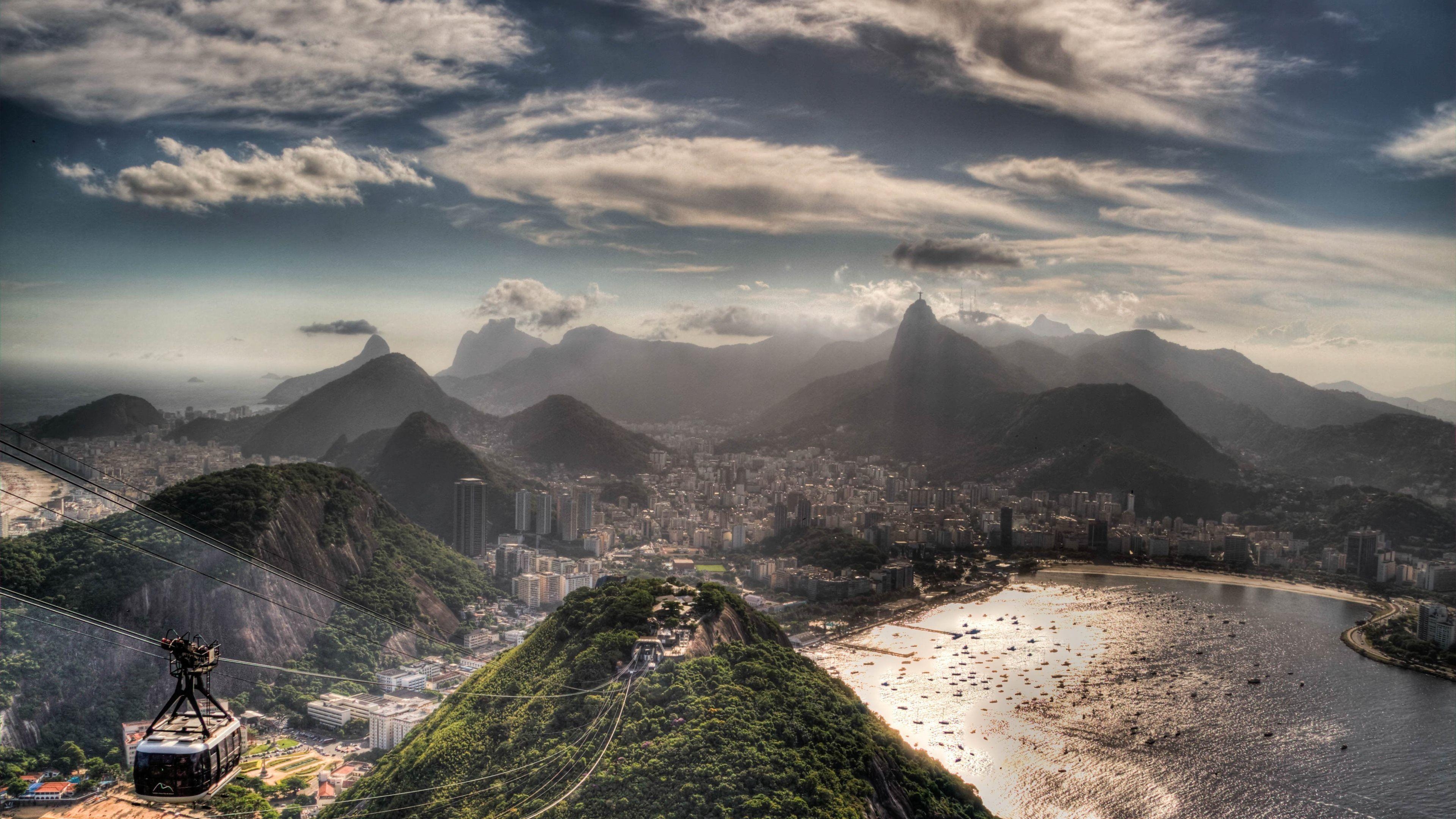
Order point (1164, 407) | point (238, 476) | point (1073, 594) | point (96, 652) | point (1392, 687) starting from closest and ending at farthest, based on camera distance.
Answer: point (96, 652)
point (238, 476)
point (1392, 687)
point (1073, 594)
point (1164, 407)

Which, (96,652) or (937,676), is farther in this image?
(937,676)

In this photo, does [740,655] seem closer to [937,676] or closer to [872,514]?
[937,676]

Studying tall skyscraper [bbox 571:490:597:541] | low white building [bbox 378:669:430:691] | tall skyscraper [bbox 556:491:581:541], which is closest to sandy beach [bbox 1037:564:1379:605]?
tall skyscraper [bbox 571:490:597:541]

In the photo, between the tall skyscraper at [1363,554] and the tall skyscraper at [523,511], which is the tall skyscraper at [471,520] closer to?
the tall skyscraper at [523,511]

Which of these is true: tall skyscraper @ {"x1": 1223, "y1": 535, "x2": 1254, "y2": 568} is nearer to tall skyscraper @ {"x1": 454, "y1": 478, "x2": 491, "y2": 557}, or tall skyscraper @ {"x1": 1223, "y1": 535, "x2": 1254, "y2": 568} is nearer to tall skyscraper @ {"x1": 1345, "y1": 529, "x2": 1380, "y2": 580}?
tall skyscraper @ {"x1": 1345, "y1": 529, "x2": 1380, "y2": 580}

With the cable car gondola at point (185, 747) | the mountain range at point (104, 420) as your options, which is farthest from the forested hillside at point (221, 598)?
the mountain range at point (104, 420)

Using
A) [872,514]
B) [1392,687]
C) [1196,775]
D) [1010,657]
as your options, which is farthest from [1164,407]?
[1196,775]

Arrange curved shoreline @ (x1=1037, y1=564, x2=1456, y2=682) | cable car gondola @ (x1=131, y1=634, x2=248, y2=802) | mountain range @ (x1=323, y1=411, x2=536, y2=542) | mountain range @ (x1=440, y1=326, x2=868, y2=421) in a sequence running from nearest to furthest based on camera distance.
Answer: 1. cable car gondola @ (x1=131, y1=634, x2=248, y2=802)
2. curved shoreline @ (x1=1037, y1=564, x2=1456, y2=682)
3. mountain range @ (x1=323, y1=411, x2=536, y2=542)
4. mountain range @ (x1=440, y1=326, x2=868, y2=421)
